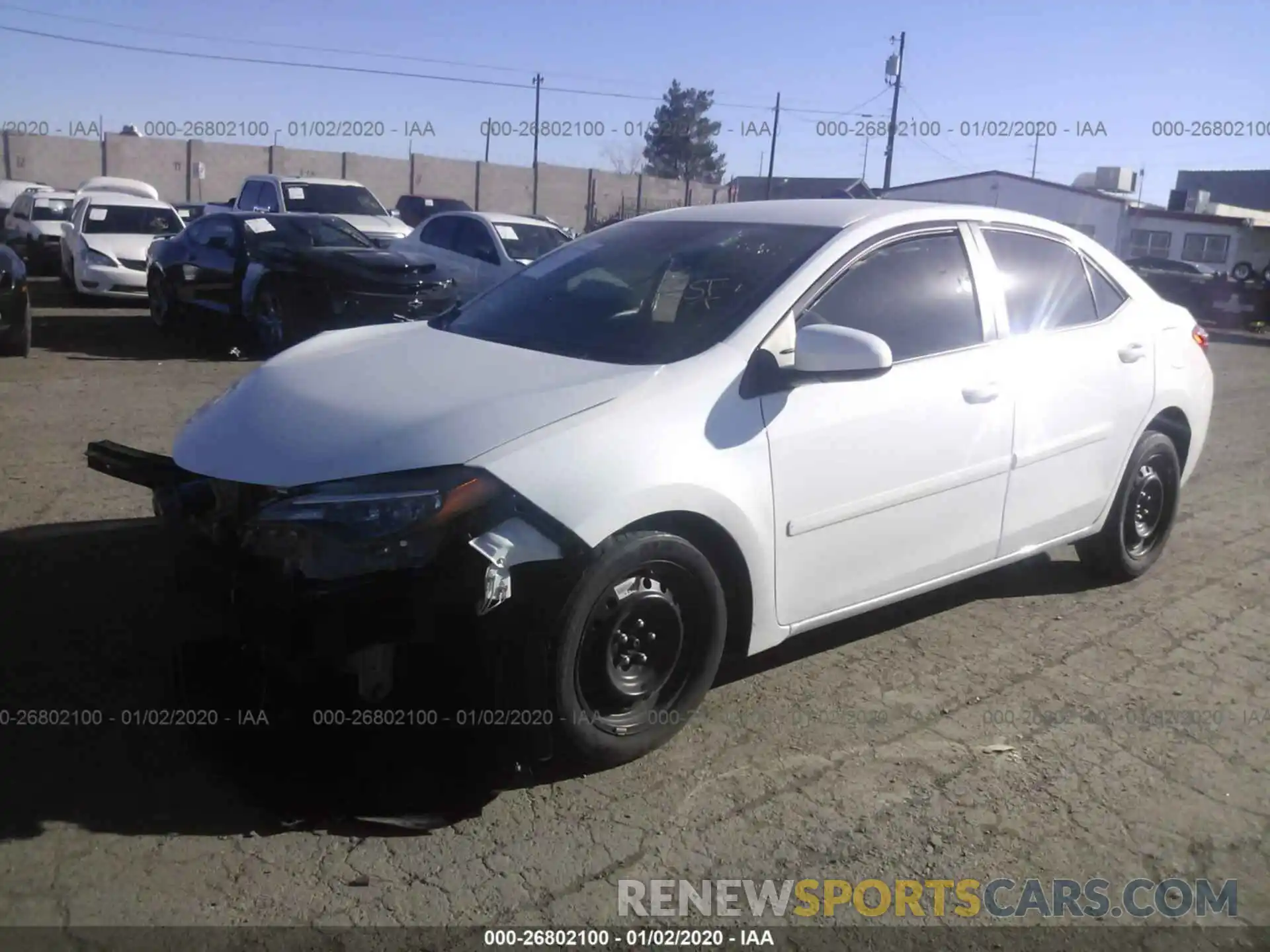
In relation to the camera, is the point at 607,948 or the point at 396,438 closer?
the point at 607,948

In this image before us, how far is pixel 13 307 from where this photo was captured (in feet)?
34.0

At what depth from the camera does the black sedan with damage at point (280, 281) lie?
1098cm

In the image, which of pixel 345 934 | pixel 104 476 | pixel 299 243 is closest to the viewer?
pixel 345 934

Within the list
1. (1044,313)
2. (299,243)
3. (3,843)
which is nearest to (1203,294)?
(299,243)

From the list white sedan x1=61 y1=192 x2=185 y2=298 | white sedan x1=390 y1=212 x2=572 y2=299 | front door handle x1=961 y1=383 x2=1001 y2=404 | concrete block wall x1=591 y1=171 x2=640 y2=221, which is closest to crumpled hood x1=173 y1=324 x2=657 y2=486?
front door handle x1=961 y1=383 x2=1001 y2=404

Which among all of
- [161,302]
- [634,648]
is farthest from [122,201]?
[634,648]

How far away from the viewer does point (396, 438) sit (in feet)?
10.6

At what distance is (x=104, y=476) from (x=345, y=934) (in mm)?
4474

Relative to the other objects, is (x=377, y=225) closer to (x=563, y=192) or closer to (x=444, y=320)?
(x=444, y=320)

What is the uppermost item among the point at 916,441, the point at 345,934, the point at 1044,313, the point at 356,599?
the point at 1044,313

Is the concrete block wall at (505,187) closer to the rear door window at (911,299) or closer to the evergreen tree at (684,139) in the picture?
the evergreen tree at (684,139)

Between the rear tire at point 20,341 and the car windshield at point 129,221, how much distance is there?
577 cm

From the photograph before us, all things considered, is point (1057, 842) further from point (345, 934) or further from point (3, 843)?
point (3, 843)

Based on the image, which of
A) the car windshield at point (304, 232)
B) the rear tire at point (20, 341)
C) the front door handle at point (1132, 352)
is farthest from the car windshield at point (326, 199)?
the front door handle at point (1132, 352)
